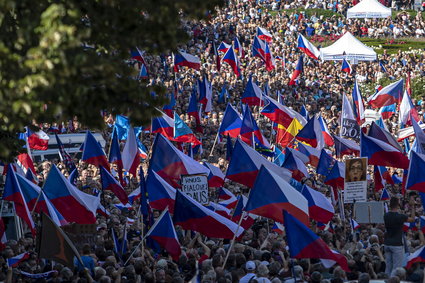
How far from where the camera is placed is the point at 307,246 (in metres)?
12.3

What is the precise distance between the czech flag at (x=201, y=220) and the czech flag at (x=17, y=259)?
2.16 meters

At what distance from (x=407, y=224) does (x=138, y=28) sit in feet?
27.5

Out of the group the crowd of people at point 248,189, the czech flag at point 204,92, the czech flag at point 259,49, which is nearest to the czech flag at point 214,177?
the crowd of people at point 248,189

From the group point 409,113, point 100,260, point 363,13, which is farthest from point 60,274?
point 363,13

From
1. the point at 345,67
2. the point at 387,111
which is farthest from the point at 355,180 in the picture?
the point at 345,67

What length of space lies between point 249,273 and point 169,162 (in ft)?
19.5

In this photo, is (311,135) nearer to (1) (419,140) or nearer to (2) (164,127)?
(1) (419,140)

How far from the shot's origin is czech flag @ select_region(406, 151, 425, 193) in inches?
683

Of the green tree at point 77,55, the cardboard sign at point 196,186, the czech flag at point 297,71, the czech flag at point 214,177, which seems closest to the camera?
the green tree at point 77,55

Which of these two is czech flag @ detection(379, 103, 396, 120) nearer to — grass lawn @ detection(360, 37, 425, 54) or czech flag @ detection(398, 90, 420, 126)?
czech flag @ detection(398, 90, 420, 126)

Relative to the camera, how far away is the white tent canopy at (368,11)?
5088 centimetres

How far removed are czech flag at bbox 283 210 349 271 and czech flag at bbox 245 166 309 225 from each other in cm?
190

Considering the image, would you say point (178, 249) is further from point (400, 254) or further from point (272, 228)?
point (272, 228)

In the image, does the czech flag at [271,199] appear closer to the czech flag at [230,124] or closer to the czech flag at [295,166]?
the czech flag at [295,166]
